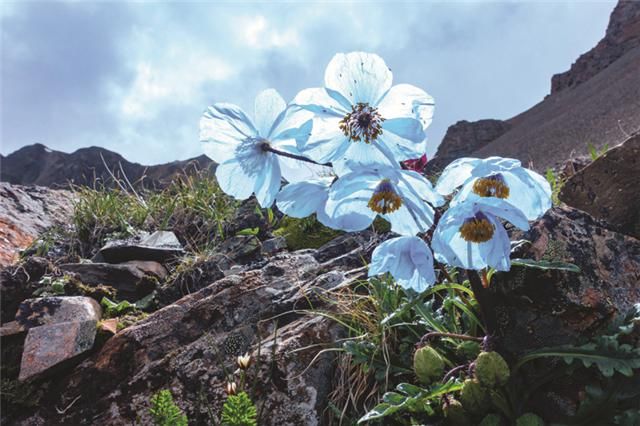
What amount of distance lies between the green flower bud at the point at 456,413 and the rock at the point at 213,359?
24.0 inches

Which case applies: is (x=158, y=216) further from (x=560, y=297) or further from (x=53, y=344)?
(x=560, y=297)

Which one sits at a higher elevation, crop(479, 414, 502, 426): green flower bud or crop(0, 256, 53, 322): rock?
crop(0, 256, 53, 322): rock

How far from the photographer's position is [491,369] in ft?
5.32

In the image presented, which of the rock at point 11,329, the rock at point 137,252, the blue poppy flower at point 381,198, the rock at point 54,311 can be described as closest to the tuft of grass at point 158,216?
the rock at point 137,252

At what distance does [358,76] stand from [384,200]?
32cm

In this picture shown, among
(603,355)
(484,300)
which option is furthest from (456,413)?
(603,355)

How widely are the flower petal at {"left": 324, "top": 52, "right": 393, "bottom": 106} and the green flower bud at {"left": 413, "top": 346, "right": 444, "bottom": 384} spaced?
35.6 inches

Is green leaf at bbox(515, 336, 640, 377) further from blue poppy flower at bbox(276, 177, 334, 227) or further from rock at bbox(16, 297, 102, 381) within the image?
rock at bbox(16, 297, 102, 381)

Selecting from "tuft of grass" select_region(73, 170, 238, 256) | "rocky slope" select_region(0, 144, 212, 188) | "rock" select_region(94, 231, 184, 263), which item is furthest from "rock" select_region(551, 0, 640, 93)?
"rock" select_region(94, 231, 184, 263)

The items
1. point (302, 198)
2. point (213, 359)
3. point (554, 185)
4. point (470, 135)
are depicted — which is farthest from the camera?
point (470, 135)

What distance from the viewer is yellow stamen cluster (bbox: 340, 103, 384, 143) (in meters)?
1.22

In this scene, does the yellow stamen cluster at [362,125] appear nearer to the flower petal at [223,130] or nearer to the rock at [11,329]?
the flower petal at [223,130]

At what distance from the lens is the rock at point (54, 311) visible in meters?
2.81

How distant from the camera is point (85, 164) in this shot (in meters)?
21.3
